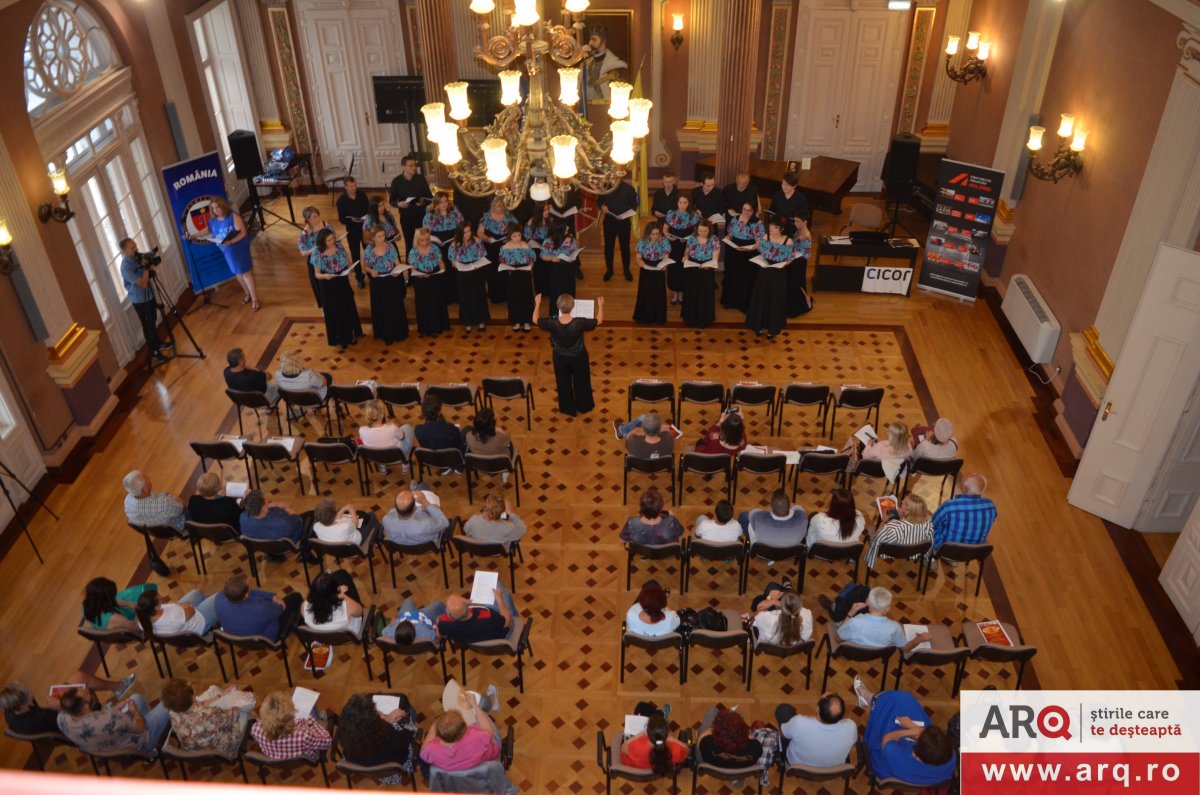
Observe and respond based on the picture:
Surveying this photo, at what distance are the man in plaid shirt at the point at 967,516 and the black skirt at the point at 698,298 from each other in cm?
474

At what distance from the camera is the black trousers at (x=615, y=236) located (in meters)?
12.9

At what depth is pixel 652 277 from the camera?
11.8 metres

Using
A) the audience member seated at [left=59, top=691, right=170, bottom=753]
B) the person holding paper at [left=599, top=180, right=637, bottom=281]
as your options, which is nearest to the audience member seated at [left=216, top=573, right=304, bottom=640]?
the audience member seated at [left=59, top=691, right=170, bottom=753]

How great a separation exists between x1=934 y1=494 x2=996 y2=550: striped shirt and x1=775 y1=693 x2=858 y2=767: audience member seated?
237 centimetres

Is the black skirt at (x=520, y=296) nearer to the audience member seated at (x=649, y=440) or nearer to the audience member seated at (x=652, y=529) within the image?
the audience member seated at (x=649, y=440)

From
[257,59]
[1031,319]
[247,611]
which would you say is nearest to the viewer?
[247,611]

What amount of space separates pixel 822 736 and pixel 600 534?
3376mm

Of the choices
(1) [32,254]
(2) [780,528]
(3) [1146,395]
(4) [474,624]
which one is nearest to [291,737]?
Result: (4) [474,624]

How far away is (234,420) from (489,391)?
3163 millimetres

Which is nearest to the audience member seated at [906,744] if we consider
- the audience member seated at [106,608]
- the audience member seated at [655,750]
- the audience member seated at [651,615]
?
the audience member seated at [655,750]

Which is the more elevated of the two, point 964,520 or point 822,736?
point 964,520

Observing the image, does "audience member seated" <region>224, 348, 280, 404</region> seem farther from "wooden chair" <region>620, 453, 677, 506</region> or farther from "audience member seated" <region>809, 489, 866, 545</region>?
"audience member seated" <region>809, 489, 866, 545</region>

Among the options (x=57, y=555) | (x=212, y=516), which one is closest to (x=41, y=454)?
(x=57, y=555)

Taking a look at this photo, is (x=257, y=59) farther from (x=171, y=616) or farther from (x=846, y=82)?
(x=171, y=616)
